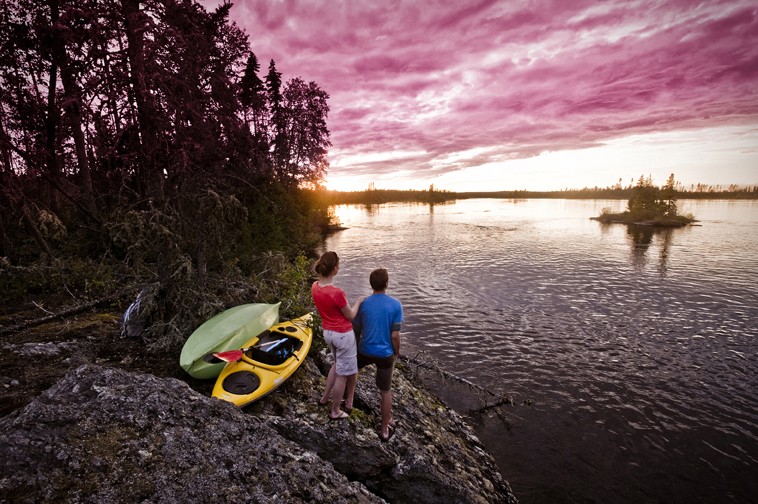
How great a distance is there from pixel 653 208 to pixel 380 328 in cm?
8590

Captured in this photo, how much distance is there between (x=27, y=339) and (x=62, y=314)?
1.43 m

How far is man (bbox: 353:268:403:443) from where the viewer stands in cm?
496

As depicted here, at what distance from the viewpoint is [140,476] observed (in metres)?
3.08

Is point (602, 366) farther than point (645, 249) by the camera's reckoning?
No

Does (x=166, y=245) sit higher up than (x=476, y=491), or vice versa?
(x=166, y=245)

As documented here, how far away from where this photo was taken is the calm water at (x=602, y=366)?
8.36 meters

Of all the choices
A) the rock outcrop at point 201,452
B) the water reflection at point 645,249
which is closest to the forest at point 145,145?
the rock outcrop at point 201,452

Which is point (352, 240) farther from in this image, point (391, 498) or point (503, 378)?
point (391, 498)

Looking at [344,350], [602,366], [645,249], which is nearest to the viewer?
[344,350]

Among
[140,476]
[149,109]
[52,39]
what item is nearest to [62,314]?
[149,109]

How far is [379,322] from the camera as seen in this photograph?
4.97m

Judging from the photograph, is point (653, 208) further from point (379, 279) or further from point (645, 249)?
point (379, 279)

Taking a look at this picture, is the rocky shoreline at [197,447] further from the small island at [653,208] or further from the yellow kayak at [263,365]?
the small island at [653,208]

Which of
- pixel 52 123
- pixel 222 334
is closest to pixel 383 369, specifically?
A: pixel 222 334
